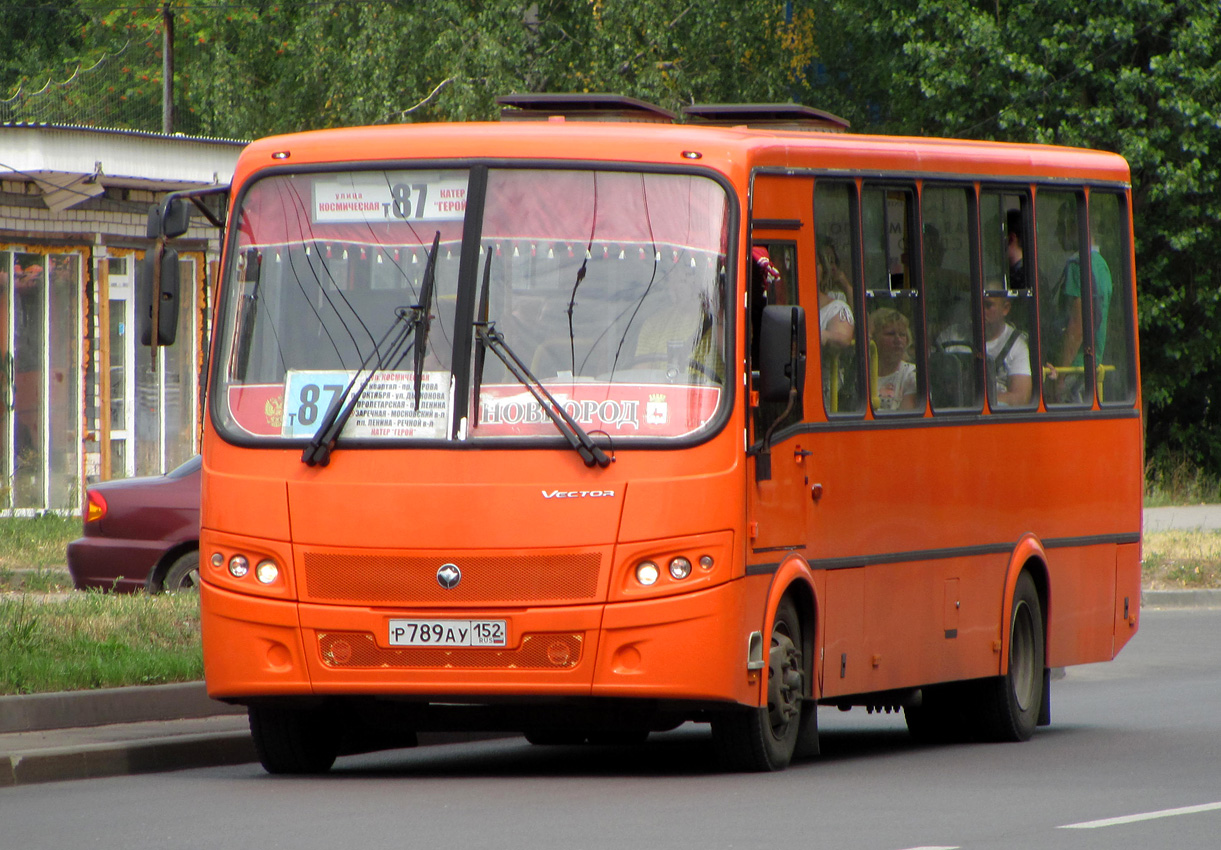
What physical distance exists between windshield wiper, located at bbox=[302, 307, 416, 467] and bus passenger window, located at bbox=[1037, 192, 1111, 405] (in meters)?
4.44

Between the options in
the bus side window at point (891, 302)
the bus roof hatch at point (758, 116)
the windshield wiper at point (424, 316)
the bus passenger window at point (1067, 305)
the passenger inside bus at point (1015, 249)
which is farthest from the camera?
the bus passenger window at point (1067, 305)

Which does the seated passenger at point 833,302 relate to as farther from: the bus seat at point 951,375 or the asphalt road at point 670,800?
the asphalt road at point 670,800

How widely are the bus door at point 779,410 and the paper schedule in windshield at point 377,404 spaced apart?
1.32 m

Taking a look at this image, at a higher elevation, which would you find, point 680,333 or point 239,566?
point 680,333

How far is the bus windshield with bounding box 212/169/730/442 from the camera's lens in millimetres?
9984

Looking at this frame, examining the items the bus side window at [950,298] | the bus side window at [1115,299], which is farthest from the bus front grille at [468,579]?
the bus side window at [1115,299]

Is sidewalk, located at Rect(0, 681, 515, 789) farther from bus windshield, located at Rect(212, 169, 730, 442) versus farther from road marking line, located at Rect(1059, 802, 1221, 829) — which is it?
road marking line, located at Rect(1059, 802, 1221, 829)

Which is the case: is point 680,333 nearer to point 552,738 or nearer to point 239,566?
point 239,566

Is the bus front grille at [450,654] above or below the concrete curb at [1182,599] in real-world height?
above

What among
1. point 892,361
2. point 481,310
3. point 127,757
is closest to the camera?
point 481,310

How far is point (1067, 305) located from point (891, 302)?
2.28 m

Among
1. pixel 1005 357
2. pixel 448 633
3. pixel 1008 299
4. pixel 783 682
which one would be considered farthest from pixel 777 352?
pixel 1008 299

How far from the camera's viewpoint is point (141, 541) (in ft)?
56.3

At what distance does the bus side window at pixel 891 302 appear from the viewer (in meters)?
11.6
